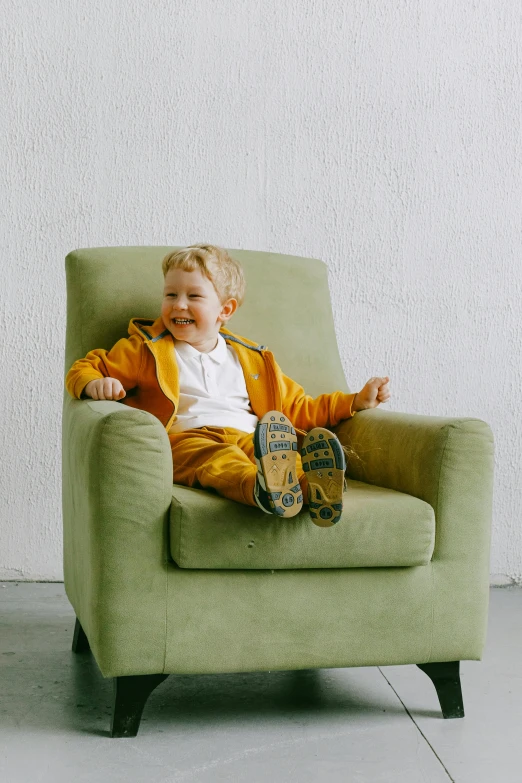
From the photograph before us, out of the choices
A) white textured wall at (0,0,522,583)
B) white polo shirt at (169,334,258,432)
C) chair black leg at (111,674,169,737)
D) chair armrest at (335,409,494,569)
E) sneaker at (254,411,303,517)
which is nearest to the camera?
sneaker at (254,411,303,517)

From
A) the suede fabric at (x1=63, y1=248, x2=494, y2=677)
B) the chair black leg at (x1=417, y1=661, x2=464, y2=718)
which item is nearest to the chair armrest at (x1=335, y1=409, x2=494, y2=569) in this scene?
the suede fabric at (x1=63, y1=248, x2=494, y2=677)

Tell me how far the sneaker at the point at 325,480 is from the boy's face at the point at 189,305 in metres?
0.61

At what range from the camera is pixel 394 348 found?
2.80m

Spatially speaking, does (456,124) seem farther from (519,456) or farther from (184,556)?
(184,556)

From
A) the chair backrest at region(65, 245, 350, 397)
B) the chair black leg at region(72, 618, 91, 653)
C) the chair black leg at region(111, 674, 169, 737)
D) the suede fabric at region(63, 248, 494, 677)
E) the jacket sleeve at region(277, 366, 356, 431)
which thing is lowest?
the chair black leg at region(72, 618, 91, 653)

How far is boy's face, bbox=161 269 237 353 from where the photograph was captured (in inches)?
76.9

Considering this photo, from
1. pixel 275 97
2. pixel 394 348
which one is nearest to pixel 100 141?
pixel 275 97

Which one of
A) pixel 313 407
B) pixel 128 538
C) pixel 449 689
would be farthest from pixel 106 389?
pixel 449 689

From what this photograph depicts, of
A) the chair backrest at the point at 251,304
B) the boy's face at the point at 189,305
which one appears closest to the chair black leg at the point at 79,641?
the chair backrest at the point at 251,304

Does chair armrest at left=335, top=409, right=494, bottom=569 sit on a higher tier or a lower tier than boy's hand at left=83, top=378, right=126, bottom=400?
lower

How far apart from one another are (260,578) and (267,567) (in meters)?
0.03

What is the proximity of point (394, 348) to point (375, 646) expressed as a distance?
139 cm

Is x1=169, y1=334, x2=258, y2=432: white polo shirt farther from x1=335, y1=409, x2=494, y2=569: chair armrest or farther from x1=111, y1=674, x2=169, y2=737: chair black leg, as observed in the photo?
x1=111, y1=674, x2=169, y2=737: chair black leg

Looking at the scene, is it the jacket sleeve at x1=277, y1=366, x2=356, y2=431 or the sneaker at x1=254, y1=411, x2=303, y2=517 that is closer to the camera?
the sneaker at x1=254, y1=411, x2=303, y2=517
